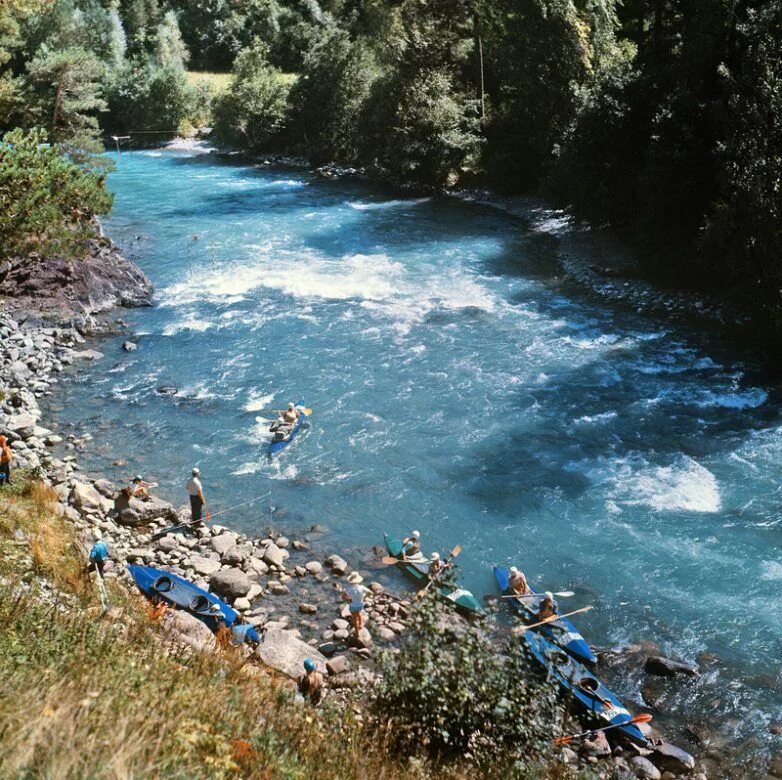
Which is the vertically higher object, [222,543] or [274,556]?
[222,543]

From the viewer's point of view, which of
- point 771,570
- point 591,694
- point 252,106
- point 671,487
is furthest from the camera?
point 252,106

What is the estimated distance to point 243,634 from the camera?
43.2 ft

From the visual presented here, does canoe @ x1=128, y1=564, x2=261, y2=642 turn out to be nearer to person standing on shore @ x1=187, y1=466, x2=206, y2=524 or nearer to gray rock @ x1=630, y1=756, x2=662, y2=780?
person standing on shore @ x1=187, y1=466, x2=206, y2=524

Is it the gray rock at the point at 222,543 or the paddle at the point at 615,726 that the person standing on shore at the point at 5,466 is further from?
the paddle at the point at 615,726

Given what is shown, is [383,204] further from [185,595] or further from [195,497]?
[185,595]

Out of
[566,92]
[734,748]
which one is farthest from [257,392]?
[566,92]

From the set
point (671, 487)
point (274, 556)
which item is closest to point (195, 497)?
point (274, 556)

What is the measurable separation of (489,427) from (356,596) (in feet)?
23.7

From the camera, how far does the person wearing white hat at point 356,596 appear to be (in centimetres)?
1378

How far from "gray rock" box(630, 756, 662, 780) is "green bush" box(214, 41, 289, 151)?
53.0 metres

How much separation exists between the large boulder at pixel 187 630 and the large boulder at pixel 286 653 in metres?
0.95

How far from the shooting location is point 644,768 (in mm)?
11367

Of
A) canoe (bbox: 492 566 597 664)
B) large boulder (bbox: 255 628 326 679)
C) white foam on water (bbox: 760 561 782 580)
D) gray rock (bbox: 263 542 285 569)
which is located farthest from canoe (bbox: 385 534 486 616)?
white foam on water (bbox: 760 561 782 580)

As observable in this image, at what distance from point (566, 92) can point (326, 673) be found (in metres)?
33.1
